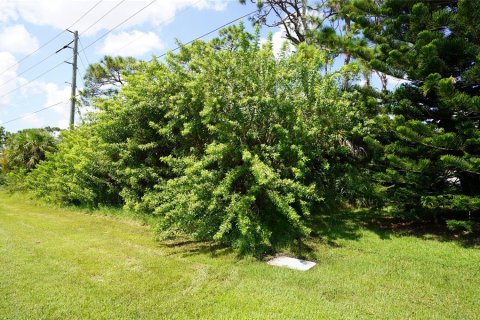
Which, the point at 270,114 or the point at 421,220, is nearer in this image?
the point at 270,114

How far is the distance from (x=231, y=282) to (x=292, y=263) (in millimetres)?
1210

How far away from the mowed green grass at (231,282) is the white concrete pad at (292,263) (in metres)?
0.16

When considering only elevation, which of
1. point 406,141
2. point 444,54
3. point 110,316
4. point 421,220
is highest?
point 444,54

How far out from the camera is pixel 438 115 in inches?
278

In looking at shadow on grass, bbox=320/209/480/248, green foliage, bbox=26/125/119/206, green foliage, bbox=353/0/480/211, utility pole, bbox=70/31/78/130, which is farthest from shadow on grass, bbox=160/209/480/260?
utility pole, bbox=70/31/78/130

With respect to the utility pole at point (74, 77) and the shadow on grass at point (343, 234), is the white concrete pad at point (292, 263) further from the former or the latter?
the utility pole at point (74, 77)

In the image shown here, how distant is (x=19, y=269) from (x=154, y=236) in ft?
8.76

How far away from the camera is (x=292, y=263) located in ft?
19.3

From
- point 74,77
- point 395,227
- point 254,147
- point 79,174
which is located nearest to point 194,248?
point 254,147

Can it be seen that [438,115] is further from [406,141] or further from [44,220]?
[44,220]

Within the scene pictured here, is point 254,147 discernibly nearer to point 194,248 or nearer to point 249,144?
point 249,144

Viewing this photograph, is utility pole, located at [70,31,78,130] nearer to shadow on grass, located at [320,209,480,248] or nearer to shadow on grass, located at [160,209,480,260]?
shadow on grass, located at [160,209,480,260]

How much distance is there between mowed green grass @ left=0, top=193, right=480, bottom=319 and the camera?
420 cm

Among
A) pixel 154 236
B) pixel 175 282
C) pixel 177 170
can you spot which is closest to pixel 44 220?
pixel 154 236
